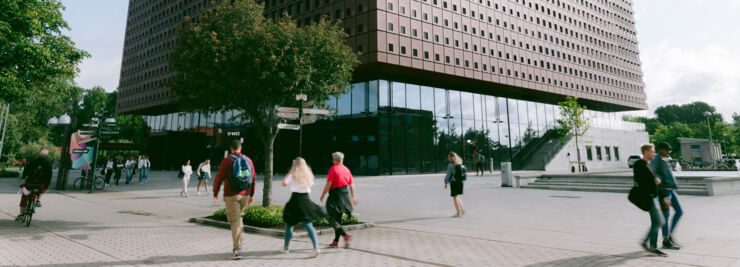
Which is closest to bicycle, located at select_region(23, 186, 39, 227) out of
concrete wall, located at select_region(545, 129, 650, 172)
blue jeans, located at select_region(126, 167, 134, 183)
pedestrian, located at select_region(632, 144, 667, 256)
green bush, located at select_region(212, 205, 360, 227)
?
green bush, located at select_region(212, 205, 360, 227)

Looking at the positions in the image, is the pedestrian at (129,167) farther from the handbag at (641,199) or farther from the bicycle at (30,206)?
the handbag at (641,199)

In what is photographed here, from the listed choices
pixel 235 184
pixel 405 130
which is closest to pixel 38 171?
pixel 235 184

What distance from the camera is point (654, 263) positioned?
5.02m

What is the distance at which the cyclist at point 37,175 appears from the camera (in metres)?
8.85

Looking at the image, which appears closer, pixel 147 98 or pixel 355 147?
pixel 355 147

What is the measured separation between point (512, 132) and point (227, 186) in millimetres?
40537

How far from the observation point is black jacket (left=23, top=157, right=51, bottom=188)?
350 inches

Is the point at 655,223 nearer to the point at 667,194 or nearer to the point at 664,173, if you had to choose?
the point at 667,194

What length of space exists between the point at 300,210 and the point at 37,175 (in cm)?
789

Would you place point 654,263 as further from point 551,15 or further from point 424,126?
point 551,15

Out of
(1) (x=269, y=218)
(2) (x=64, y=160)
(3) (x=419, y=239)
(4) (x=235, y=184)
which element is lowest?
(3) (x=419, y=239)

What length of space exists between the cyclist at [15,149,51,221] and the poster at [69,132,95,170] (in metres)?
12.5

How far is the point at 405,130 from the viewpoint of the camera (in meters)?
32.6

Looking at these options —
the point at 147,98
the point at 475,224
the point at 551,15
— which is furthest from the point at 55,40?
the point at 551,15
